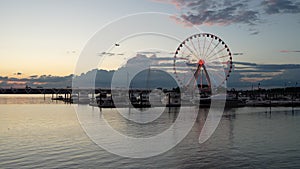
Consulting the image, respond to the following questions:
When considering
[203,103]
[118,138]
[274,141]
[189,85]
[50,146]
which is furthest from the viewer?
[203,103]

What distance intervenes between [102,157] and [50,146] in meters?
5.11

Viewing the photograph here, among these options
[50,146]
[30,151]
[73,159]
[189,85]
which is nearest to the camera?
[73,159]

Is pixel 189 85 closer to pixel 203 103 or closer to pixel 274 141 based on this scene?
pixel 203 103

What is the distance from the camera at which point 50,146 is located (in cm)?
2200

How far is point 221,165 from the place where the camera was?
16.8 metres

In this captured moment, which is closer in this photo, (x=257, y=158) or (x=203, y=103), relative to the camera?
(x=257, y=158)

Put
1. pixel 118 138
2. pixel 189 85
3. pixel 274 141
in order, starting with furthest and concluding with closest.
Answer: pixel 189 85, pixel 118 138, pixel 274 141

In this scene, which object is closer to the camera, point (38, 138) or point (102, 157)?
point (102, 157)

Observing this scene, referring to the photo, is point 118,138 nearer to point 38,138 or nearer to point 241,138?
point 38,138

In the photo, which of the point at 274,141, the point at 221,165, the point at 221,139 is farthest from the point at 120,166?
the point at 274,141

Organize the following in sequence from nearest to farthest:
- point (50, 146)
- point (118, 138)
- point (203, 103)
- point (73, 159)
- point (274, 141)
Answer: point (73, 159)
point (50, 146)
point (274, 141)
point (118, 138)
point (203, 103)

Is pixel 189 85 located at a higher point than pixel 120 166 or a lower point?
higher

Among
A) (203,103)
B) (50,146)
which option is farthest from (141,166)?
(203,103)

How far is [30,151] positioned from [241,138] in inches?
608
